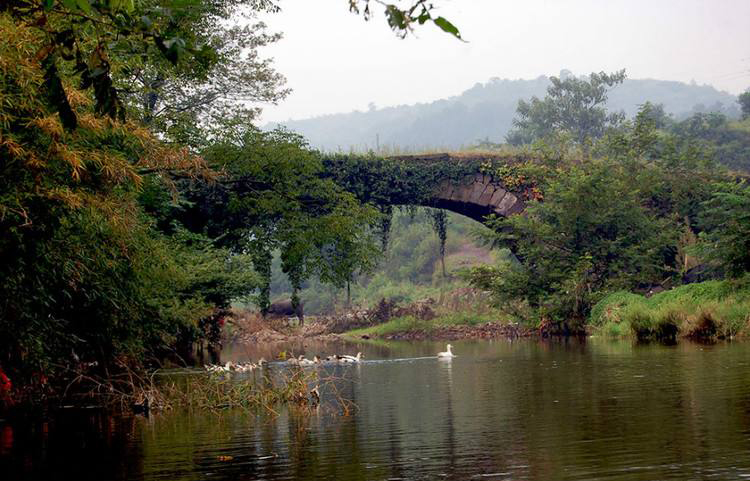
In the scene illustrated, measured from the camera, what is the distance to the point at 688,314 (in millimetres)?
25156

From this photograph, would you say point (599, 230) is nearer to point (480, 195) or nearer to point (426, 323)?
point (480, 195)

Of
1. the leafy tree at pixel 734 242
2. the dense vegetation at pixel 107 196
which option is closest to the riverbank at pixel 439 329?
the dense vegetation at pixel 107 196

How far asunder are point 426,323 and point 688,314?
16018 mm

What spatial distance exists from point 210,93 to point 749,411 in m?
25.3

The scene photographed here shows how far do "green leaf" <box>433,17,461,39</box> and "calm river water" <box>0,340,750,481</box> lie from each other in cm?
405

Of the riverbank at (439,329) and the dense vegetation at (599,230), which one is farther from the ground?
the dense vegetation at (599,230)

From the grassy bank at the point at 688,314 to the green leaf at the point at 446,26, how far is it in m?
20.8

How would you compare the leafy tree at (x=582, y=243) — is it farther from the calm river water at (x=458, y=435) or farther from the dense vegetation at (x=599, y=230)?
the calm river water at (x=458, y=435)

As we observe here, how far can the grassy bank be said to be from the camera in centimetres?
2388

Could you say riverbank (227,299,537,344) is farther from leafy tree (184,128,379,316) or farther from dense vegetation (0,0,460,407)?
dense vegetation (0,0,460,407)

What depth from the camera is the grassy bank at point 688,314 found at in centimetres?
2388

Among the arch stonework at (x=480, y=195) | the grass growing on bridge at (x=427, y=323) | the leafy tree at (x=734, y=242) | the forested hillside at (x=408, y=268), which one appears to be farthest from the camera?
the forested hillside at (x=408, y=268)

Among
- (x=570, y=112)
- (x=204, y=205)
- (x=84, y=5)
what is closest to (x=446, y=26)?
(x=84, y=5)

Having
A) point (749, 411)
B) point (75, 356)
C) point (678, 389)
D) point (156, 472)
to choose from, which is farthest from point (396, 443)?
point (75, 356)
